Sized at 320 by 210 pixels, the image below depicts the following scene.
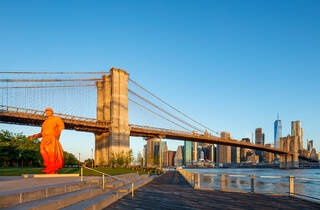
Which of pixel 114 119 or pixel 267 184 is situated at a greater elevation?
pixel 114 119

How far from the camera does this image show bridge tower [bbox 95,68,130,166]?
50.4 m

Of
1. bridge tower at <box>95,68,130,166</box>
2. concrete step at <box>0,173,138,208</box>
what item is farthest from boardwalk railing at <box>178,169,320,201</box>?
bridge tower at <box>95,68,130,166</box>

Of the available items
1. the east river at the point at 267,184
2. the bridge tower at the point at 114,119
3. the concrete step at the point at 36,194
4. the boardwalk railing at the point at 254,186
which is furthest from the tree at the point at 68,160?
the concrete step at the point at 36,194

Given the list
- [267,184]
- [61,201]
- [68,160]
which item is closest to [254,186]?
[61,201]

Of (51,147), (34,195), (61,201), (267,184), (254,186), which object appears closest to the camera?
(34,195)

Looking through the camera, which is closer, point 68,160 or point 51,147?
point 51,147

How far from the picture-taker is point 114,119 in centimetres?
5125

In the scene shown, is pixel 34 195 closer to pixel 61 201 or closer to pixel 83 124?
pixel 61 201

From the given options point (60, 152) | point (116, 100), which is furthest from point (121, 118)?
point (60, 152)

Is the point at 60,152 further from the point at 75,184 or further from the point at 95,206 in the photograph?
the point at 95,206

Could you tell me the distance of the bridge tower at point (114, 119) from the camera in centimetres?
5044

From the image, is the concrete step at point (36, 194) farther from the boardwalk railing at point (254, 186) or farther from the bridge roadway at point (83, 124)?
the bridge roadway at point (83, 124)

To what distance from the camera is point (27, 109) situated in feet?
134

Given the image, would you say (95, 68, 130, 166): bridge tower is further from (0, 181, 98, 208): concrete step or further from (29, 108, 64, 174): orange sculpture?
(0, 181, 98, 208): concrete step
